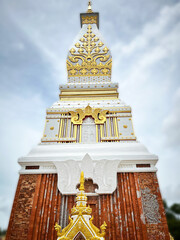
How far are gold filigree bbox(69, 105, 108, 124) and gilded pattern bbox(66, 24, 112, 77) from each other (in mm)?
3240

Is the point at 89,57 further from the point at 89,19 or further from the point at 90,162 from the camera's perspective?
the point at 90,162

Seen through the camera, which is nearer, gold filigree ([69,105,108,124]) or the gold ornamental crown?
gold filigree ([69,105,108,124])

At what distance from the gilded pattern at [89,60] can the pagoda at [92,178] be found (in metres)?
3.32

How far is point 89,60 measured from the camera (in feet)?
36.6

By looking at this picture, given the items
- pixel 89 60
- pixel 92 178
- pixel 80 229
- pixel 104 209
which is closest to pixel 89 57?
pixel 89 60

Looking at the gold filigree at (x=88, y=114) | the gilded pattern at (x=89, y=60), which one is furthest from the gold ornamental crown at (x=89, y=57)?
the gold filigree at (x=88, y=114)

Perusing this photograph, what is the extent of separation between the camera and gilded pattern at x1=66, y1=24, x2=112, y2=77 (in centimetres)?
1080

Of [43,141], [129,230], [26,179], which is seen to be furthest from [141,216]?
[43,141]

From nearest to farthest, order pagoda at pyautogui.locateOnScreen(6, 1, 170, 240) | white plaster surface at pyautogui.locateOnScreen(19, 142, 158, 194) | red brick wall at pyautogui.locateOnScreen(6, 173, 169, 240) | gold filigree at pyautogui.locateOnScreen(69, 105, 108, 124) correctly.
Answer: red brick wall at pyautogui.locateOnScreen(6, 173, 169, 240), pagoda at pyautogui.locateOnScreen(6, 1, 170, 240), white plaster surface at pyautogui.locateOnScreen(19, 142, 158, 194), gold filigree at pyautogui.locateOnScreen(69, 105, 108, 124)

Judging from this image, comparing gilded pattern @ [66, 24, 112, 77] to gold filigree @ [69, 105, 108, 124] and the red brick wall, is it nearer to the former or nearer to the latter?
gold filigree @ [69, 105, 108, 124]

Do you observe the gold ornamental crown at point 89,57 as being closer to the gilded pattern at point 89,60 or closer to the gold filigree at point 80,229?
the gilded pattern at point 89,60

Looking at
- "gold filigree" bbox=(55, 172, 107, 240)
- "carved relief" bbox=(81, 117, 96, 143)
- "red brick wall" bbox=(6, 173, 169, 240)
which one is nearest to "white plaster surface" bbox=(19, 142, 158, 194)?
"red brick wall" bbox=(6, 173, 169, 240)

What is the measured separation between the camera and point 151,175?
6.16m

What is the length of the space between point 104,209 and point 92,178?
39.0 inches
